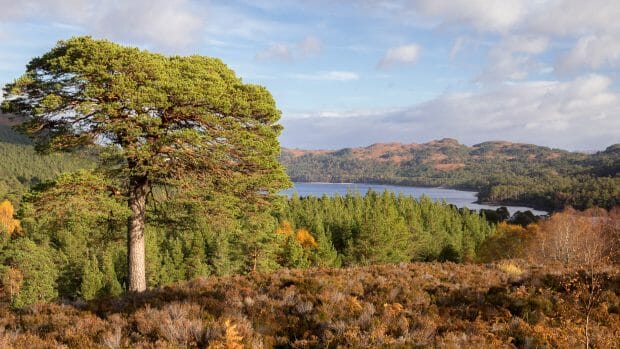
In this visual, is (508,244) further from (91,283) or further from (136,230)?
(136,230)

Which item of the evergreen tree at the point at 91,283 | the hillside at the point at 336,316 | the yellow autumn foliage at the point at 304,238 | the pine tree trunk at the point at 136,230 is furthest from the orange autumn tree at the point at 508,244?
the pine tree trunk at the point at 136,230

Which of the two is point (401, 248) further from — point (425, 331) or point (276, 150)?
point (425, 331)

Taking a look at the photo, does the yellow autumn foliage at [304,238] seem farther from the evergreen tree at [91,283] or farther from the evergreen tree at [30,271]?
the evergreen tree at [30,271]

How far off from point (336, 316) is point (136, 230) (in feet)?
32.2

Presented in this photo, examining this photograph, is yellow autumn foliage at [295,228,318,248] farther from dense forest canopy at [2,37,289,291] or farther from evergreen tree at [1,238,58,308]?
dense forest canopy at [2,37,289,291]

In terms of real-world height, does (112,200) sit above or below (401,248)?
above

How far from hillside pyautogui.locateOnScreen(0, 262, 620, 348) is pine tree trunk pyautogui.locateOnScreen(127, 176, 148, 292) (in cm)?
388

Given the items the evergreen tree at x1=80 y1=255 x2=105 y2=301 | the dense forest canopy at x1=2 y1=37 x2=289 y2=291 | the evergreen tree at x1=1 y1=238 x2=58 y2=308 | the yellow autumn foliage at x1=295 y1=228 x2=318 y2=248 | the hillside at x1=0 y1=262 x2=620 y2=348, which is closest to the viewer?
the hillside at x1=0 y1=262 x2=620 y2=348

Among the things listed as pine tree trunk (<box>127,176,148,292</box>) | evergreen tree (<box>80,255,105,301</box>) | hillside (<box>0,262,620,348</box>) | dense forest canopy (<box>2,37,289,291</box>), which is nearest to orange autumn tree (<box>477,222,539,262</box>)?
evergreen tree (<box>80,255,105,301</box>)

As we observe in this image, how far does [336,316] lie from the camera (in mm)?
8281

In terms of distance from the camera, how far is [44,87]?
13.1 meters

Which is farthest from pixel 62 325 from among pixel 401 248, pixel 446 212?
pixel 446 212

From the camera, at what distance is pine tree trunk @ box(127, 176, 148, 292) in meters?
15.1

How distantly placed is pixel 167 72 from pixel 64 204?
5315 millimetres
